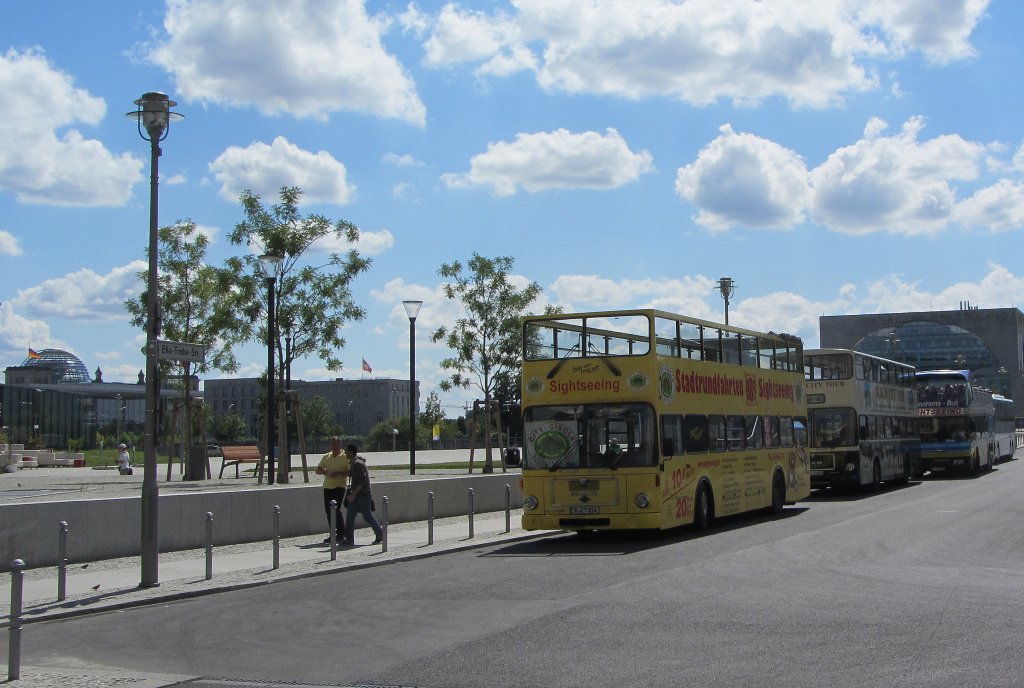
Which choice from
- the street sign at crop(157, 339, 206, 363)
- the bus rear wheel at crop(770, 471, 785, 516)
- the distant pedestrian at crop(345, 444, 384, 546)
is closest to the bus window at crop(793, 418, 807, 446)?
the bus rear wheel at crop(770, 471, 785, 516)

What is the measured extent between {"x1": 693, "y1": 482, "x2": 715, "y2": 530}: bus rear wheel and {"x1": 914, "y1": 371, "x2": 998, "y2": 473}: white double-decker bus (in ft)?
78.8

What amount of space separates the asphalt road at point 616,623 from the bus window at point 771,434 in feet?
21.6

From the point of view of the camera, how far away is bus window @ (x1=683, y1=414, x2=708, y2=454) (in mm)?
20078

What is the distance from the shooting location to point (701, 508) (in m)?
20.5

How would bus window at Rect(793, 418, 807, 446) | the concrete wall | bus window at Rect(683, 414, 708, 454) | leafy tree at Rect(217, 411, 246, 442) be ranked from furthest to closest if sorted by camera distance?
leafy tree at Rect(217, 411, 246, 442) → bus window at Rect(793, 418, 807, 446) → bus window at Rect(683, 414, 708, 454) → the concrete wall

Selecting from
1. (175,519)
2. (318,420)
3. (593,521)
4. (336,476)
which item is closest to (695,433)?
(593,521)

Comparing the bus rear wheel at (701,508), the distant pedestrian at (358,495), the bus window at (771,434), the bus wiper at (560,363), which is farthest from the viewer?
the bus window at (771,434)

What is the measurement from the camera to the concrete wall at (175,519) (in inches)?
627

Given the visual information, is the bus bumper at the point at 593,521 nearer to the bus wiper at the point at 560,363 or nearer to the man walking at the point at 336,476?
the bus wiper at the point at 560,363

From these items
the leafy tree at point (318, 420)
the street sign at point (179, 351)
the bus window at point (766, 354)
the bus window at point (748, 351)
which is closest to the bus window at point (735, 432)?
the bus window at point (748, 351)

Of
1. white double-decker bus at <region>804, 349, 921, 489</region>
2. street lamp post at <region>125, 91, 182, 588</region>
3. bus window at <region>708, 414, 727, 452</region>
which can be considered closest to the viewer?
street lamp post at <region>125, 91, 182, 588</region>

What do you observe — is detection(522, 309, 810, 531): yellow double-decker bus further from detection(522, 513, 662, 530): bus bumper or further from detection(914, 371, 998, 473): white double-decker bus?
detection(914, 371, 998, 473): white double-decker bus

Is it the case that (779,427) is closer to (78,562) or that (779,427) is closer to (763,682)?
(78,562)

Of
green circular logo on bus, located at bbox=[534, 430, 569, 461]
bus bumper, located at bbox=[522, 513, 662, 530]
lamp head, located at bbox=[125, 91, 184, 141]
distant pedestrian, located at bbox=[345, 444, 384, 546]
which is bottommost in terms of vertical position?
bus bumper, located at bbox=[522, 513, 662, 530]
